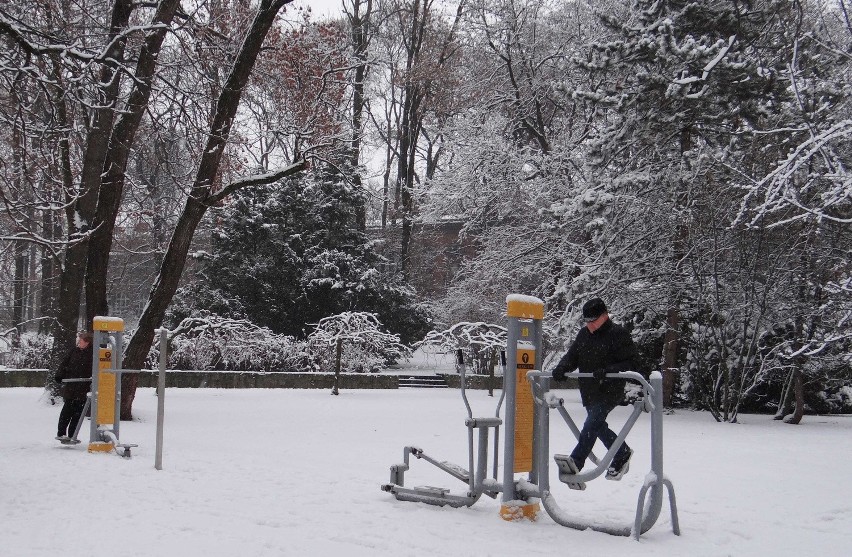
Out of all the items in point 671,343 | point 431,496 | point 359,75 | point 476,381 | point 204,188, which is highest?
point 359,75

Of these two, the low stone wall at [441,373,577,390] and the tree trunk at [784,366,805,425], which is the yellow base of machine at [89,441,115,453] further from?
the low stone wall at [441,373,577,390]

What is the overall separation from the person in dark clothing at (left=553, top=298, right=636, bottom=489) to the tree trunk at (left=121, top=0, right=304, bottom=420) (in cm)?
852

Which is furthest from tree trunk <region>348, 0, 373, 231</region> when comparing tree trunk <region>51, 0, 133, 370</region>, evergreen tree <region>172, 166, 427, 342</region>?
tree trunk <region>51, 0, 133, 370</region>

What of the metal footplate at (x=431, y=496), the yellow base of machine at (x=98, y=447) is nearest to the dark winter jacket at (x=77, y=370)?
the yellow base of machine at (x=98, y=447)

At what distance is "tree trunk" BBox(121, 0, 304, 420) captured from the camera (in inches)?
563

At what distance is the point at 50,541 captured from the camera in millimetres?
5848

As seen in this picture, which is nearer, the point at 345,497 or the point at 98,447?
the point at 345,497

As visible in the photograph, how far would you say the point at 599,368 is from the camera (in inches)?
276

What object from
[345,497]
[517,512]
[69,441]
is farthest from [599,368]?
[69,441]

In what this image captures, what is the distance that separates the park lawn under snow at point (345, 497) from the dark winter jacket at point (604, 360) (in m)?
1.07

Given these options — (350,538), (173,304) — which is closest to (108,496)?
(350,538)

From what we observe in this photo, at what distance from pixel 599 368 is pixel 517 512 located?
1.38 metres

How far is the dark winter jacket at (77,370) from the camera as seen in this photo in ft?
38.3

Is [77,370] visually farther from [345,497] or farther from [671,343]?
[671,343]
